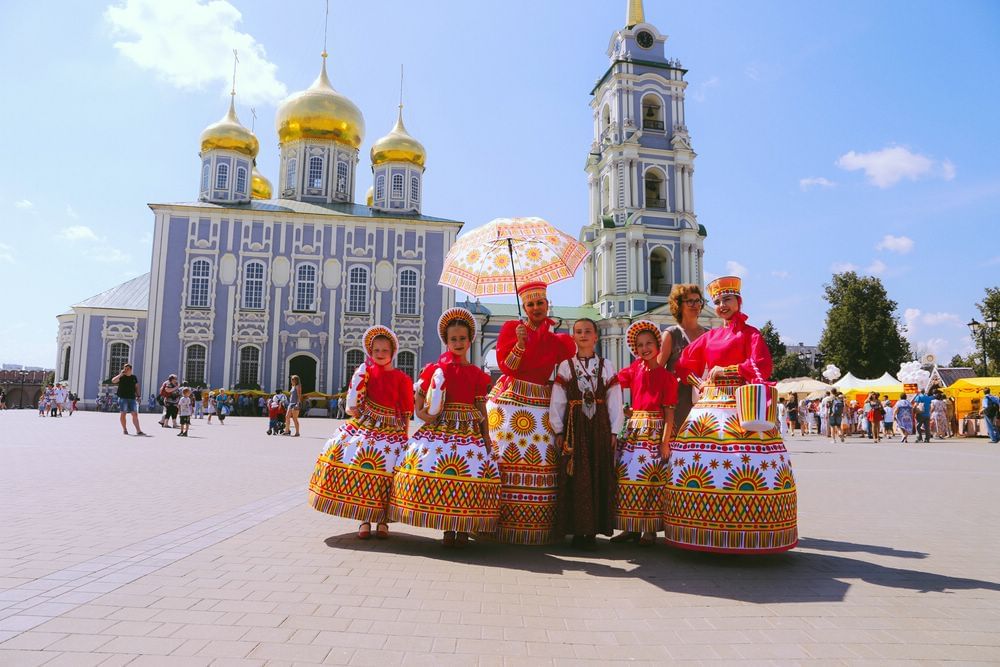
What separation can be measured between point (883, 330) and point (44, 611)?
175 ft

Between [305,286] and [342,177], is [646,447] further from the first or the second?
[342,177]

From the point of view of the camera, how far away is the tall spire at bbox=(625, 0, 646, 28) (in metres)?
45.0

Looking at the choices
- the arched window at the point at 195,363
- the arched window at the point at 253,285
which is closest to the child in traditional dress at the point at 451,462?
the arched window at the point at 253,285

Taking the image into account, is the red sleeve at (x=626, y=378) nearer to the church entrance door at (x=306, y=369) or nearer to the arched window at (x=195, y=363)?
the church entrance door at (x=306, y=369)

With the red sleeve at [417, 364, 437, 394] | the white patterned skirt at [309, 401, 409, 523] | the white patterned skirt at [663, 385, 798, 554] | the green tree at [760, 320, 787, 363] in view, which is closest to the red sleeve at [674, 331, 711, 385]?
the white patterned skirt at [663, 385, 798, 554]

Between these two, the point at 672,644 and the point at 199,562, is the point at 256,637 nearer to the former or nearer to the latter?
the point at 199,562

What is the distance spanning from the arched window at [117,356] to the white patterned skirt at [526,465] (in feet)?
125

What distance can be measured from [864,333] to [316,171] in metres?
39.7

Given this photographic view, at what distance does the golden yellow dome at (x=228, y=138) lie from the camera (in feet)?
128

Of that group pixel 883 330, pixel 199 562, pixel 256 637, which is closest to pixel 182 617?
pixel 256 637

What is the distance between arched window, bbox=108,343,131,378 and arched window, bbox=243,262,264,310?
7.79 m

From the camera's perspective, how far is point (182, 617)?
3.28 m

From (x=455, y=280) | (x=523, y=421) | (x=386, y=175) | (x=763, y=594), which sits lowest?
(x=763, y=594)

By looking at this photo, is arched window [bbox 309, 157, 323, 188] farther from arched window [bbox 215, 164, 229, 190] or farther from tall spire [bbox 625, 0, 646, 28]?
tall spire [bbox 625, 0, 646, 28]
